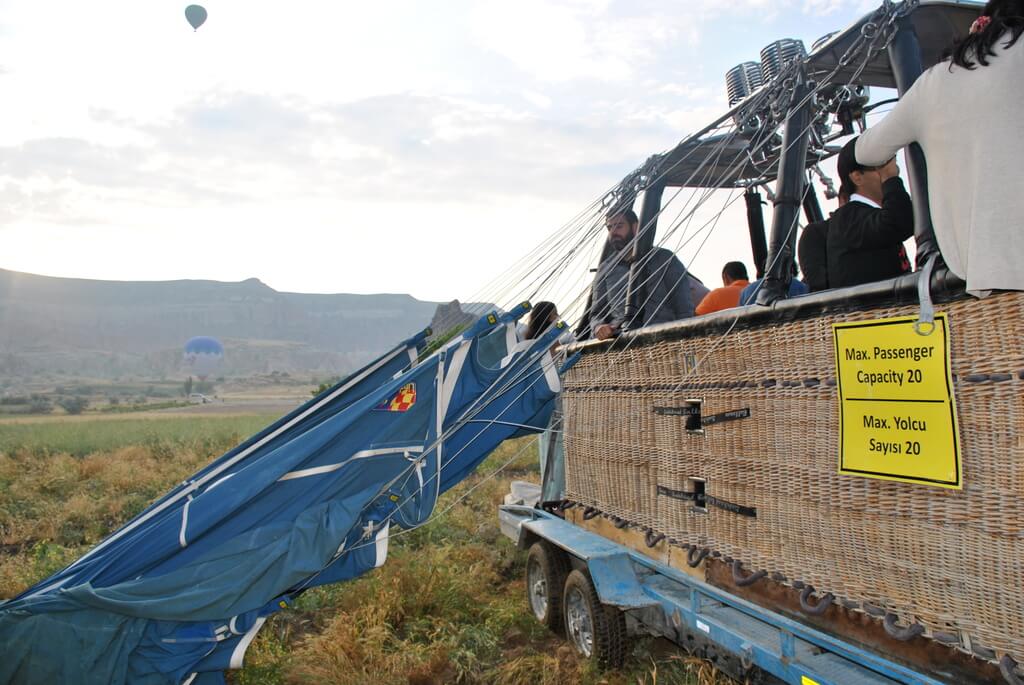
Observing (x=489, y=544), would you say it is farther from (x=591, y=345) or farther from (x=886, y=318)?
(x=886, y=318)

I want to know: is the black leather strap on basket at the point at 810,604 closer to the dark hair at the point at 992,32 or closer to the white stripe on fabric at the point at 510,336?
the dark hair at the point at 992,32

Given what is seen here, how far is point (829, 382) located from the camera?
9.18 ft

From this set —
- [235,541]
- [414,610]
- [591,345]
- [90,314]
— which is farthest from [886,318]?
[90,314]

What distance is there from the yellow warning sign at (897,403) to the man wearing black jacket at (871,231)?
570 mm

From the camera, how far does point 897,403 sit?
8.21ft

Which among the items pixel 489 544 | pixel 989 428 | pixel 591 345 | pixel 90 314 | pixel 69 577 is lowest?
pixel 489 544

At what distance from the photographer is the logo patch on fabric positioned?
167 inches

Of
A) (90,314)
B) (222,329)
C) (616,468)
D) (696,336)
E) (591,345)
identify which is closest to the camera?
(696,336)

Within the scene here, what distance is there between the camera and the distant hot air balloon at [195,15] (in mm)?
12547

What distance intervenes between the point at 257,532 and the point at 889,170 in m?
3.42

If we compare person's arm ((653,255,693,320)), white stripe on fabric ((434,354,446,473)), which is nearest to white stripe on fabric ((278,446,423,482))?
white stripe on fabric ((434,354,446,473))

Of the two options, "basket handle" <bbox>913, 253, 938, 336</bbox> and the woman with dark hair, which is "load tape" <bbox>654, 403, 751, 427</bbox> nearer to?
"basket handle" <bbox>913, 253, 938, 336</bbox>

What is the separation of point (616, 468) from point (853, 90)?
2440 millimetres

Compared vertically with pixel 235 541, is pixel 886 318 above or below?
above
